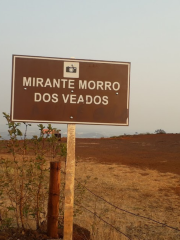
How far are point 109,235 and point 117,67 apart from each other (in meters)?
2.64

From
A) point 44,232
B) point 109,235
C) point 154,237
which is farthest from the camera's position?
point 154,237

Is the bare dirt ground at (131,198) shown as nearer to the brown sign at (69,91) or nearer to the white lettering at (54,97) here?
the brown sign at (69,91)

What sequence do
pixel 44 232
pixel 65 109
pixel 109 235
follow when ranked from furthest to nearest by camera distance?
pixel 109 235 → pixel 44 232 → pixel 65 109

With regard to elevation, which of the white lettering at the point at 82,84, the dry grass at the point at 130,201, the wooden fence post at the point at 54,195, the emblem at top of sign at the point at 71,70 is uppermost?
the emblem at top of sign at the point at 71,70

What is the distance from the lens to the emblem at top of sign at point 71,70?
14.7ft

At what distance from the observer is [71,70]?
4.48m

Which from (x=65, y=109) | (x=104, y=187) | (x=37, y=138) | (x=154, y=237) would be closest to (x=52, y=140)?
Result: (x=37, y=138)

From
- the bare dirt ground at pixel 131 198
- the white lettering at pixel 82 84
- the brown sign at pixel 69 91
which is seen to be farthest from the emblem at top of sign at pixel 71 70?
the bare dirt ground at pixel 131 198

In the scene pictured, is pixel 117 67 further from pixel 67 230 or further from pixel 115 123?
pixel 67 230

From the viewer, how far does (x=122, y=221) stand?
7176mm

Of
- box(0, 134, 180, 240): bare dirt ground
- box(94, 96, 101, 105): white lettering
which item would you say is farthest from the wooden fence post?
box(94, 96, 101, 105): white lettering

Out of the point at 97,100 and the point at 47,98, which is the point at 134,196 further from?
the point at 47,98

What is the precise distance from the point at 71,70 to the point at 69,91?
289mm

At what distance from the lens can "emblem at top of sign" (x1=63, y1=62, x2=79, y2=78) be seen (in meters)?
4.47
